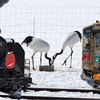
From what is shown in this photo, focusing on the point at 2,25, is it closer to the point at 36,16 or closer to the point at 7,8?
the point at 7,8

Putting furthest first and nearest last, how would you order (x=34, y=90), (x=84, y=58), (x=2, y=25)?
(x=2, y=25) < (x=84, y=58) < (x=34, y=90)

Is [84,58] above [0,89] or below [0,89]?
above

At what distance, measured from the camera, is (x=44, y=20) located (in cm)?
1966

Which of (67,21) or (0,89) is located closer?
(0,89)

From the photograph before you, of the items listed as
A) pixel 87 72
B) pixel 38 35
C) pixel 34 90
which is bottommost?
pixel 34 90

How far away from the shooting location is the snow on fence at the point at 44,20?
1884 cm

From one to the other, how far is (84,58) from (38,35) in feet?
38.6

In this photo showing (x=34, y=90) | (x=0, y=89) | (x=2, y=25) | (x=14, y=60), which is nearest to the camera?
(x=14, y=60)

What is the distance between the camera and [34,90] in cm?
626

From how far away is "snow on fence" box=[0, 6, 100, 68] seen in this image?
1884 cm

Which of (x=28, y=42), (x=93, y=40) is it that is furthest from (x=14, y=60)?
(x=28, y=42)

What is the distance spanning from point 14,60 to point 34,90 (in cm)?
175

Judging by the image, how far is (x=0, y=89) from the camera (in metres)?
5.38

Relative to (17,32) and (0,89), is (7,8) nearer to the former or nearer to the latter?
(17,32)
